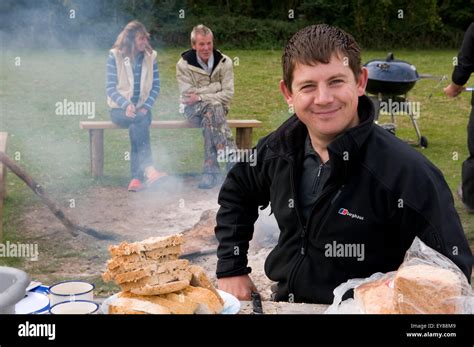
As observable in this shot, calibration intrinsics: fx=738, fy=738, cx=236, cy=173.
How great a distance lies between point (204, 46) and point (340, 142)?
589 centimetres

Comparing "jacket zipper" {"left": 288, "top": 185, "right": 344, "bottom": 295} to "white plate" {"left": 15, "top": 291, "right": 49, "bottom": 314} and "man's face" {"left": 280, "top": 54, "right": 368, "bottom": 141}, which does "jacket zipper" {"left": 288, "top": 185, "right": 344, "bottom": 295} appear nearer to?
"man's face" {"left": 280, "top": 54, "right": 368, "bottom": 141}

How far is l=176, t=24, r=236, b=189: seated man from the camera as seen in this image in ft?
25.7

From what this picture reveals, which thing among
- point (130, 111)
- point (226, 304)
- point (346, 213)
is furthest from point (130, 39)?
point (226, 304)

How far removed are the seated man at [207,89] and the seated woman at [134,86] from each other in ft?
1.27

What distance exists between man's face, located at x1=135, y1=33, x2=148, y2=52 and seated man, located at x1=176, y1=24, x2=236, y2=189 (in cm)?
44

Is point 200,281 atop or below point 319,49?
below

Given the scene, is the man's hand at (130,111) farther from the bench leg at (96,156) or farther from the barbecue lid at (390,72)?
the barbecue lid at (390,72)

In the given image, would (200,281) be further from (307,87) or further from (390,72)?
(390,72)

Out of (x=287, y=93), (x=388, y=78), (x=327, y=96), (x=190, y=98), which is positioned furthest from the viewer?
(x=388, y=78)

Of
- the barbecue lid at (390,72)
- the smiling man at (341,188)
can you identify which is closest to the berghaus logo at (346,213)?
the smiling man at (341,188)

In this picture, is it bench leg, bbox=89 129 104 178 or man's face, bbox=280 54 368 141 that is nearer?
man's face, bbox=280 54 368 141

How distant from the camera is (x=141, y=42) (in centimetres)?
768

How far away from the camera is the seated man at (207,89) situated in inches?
309

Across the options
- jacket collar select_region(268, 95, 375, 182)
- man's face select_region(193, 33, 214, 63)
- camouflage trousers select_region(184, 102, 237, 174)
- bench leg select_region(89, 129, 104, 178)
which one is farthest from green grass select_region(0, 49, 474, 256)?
jacket collar select_region(268, 95, 375, 182)
